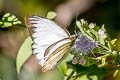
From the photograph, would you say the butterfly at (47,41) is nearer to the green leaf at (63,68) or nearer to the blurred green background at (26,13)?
the green leaf at (63,68)

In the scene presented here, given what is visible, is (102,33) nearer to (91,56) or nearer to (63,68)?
(91,56)

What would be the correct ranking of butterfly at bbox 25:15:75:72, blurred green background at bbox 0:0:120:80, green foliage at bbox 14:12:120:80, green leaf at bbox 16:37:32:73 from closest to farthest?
1. green foliage at bbox 14:12:120:80
2. butterfly at bbox 25:15:75:72
3. green leaf at bbox 16:37:32:73
4. blurred green background at bbox 0:0:120:80

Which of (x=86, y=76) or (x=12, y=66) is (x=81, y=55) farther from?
(x=12, y=66)

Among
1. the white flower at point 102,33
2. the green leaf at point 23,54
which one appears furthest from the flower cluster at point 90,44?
the green leaf at point 23,54

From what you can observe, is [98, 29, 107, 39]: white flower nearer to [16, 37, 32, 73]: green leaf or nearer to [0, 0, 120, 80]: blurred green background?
[16, 37, 32, 73]: green leaf

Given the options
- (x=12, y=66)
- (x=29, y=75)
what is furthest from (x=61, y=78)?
(x=12, y=66)

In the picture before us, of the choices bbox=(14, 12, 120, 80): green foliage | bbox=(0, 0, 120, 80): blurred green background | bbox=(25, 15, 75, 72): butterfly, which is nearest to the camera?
bbox=(14, 12, 120, 80): green foliage

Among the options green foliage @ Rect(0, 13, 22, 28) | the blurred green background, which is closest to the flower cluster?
green foliage @ Rect(0, 13, 22, 28)
